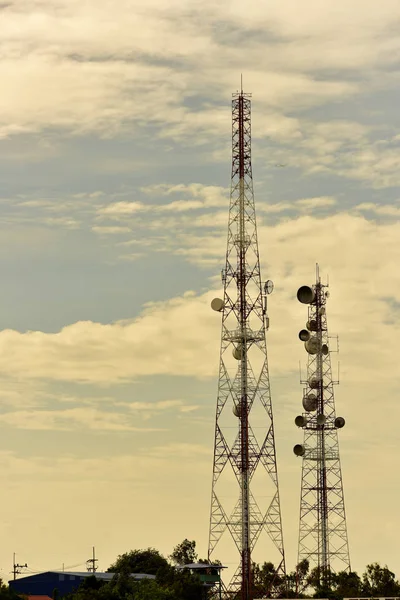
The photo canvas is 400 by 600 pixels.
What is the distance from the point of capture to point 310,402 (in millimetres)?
133250

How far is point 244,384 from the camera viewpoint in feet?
Result: 367

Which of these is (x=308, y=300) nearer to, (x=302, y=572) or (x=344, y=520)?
(x=344, y=520)

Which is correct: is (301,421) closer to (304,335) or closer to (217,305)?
(304,335)

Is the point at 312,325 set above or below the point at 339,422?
above

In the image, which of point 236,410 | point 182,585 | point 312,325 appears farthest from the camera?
point 182,585

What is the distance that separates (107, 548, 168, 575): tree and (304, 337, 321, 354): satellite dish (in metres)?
54.4

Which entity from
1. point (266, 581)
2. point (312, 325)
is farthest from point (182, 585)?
point (312, 325)

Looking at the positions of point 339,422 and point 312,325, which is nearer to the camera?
point 339,422

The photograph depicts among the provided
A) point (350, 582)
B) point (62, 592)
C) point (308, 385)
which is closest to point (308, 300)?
point (308, 385)

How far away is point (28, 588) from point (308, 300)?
70.8m

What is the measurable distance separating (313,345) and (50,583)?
5747cm

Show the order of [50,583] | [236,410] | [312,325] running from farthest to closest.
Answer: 1. [50,583]
2. [312,325]
3. [236,410]

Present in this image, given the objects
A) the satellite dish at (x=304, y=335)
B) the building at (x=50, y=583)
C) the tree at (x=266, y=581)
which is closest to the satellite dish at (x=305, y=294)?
the satellite dish at (x=304, y=335)

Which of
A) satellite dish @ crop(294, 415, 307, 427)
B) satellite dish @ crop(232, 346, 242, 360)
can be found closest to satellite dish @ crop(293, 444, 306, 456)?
satellite dish @ crop(294, 415, 307, 427)
